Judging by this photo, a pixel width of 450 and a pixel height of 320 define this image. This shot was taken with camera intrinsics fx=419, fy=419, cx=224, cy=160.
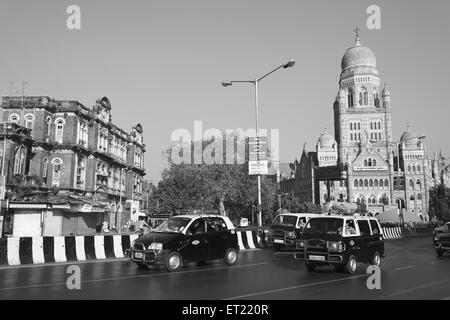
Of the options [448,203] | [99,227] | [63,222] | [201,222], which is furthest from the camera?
[448,203]

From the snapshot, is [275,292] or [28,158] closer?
[275,292]

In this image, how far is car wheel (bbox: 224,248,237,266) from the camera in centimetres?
1516

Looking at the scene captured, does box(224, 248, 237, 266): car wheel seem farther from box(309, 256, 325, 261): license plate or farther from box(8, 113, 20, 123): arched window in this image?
box(8, 113, 20, 123): arched window

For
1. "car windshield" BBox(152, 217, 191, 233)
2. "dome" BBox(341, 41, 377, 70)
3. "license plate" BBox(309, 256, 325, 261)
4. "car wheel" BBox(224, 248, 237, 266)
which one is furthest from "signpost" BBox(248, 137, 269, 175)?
"dome" BBox(341, 41, 377, 70)

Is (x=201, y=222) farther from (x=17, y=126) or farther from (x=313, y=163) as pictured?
(x=313, y=163)

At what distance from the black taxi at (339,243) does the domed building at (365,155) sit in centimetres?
9024

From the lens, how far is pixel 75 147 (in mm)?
38750

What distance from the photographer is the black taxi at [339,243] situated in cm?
1286

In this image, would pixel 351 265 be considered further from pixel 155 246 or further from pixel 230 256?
pixel 155 246

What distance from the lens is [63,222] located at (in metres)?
28.2

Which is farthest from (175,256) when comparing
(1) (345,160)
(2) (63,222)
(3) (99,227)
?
(1) (345,160)

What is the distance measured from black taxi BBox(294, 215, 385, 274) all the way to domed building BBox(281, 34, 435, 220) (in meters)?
90.2

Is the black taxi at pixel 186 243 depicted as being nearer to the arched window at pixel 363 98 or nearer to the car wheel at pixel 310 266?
the car wheel at pixel 310 266

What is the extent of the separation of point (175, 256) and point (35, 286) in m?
4.33
